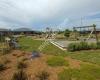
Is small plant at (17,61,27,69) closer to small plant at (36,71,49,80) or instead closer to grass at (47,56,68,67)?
grass at (47,56,68,67)

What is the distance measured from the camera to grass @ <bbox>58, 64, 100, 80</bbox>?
8.88m

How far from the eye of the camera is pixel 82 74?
919 cm

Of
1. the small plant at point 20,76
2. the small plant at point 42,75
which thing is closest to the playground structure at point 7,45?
the small plant at point 20,76

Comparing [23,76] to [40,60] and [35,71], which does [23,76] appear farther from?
[40,60]

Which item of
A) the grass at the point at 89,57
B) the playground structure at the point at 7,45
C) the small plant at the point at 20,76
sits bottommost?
the small plant at the point at 20,76

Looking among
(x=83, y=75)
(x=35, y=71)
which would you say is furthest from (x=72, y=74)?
(x=35, y=71)

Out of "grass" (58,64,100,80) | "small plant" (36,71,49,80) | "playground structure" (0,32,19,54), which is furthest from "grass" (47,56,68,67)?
"playground structure" (0,32,19,54)

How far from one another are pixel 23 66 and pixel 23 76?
177 cm

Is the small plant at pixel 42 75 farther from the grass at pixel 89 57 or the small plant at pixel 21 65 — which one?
the grass at pixel 89 57

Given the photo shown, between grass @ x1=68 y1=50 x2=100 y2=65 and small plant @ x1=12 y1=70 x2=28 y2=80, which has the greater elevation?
grass @ x1=68 y1=50 x2=100 y2=65

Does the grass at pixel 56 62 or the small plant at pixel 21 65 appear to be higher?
the grass at pixel 56 62

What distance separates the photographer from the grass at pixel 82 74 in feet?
29.1

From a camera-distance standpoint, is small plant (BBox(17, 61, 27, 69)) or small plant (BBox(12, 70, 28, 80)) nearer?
small plant (BBox(12, 70, 28, 80))

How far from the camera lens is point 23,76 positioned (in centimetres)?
957
